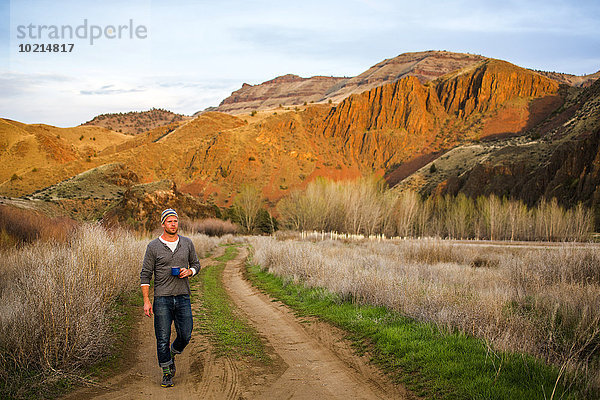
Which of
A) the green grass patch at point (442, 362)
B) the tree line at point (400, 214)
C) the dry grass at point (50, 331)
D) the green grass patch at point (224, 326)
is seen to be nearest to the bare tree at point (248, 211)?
the tree line at point (400, 214)

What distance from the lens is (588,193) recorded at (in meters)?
40.8

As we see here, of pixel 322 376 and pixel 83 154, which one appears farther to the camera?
pixel 83 154

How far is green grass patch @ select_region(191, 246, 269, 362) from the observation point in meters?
7.13

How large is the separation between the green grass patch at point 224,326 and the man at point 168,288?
159 cm

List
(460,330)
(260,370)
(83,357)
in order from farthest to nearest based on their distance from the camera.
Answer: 1. (460,330)
2. (260,370)
3. (83,357)

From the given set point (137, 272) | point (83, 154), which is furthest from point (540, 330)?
point (83, 154)

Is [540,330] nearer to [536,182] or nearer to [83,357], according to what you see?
[83,357]

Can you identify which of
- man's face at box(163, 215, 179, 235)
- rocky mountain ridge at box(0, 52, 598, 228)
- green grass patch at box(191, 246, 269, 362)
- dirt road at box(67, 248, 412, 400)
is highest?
rocky mountain ridge at box(0, 52, 598, 228)

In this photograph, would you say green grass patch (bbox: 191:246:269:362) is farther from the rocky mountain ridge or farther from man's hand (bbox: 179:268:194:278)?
the rocky mountain ridge

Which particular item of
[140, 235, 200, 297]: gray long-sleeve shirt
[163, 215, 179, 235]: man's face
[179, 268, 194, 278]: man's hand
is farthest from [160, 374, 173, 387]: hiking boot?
[163, 215, 179, 235]: man's face

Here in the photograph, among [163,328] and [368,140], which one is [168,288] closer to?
[163,328]

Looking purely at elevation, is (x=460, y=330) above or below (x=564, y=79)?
below

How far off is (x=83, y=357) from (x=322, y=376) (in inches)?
135

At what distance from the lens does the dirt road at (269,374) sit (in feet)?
17.2
